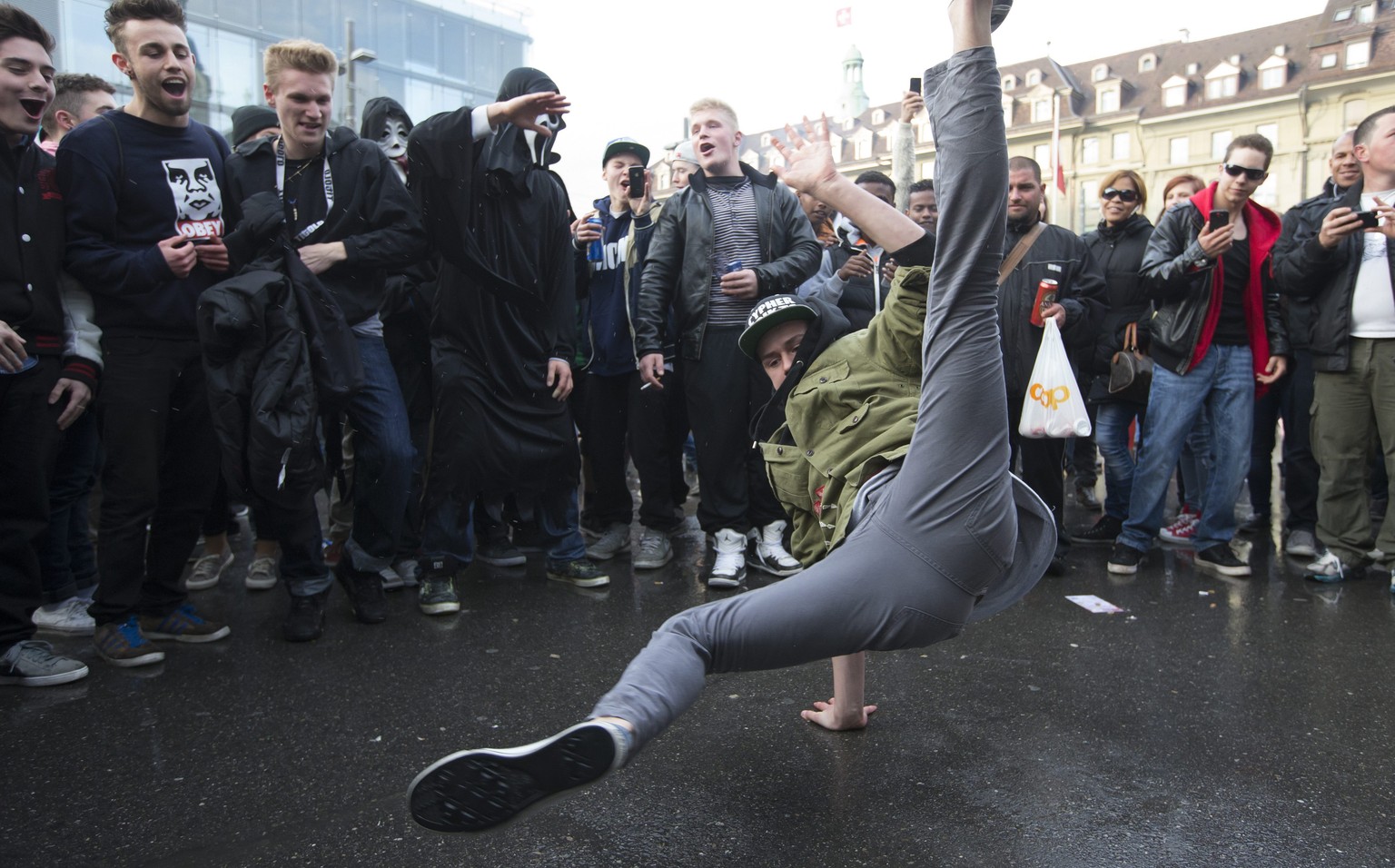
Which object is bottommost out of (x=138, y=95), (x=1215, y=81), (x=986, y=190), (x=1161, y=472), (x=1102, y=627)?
(x=1102, y=627)

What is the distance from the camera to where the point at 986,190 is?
2.25 m

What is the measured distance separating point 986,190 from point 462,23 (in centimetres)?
4608

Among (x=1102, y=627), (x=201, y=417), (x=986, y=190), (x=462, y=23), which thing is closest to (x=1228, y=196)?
(x=1102, y=627)

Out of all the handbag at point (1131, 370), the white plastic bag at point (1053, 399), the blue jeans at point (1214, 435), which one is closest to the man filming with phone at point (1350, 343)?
the blue jeans at point (1214, 435)

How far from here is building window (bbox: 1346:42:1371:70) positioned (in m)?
44.2

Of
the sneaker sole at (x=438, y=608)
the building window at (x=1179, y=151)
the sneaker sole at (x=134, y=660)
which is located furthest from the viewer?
the building window at (x=1179, y=151)

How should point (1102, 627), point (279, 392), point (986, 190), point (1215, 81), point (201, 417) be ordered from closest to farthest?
point (986, 190) < point (279, 392) < point (201, 417) < point (1102, 627) < point (1215, 81)

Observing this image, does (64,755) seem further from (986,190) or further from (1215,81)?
(1215,81)

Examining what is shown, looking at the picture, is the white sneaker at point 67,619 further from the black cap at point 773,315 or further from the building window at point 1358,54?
the building window at point 1358,54

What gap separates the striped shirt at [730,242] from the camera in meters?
5.25

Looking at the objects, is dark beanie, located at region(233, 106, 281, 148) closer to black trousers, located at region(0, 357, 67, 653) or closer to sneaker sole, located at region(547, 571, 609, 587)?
black trousers, located at region(0, 357, 67, 653)

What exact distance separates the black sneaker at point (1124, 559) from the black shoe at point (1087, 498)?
1780 millimetres

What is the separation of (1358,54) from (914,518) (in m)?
55.1

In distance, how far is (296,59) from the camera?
429cm
